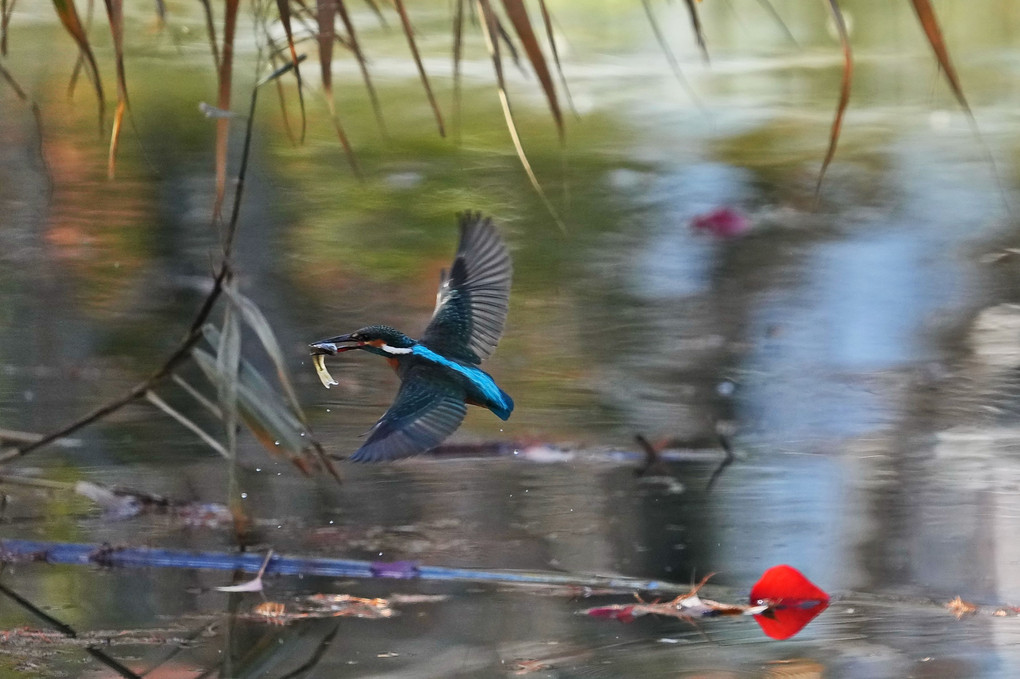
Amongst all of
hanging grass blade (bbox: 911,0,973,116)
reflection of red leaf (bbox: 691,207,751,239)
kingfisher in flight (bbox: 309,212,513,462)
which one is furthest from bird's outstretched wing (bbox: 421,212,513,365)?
reflection of red leaf (bbox: 691,207,751,239)

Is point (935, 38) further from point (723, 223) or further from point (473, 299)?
point (723, 223)

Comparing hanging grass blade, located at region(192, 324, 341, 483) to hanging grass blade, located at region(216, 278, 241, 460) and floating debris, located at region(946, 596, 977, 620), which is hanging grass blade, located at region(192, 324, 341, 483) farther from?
floating debris, located at region(946, 596, 977, 620)

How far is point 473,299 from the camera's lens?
2225 mm

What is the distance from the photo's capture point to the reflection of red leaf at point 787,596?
6.80 feet

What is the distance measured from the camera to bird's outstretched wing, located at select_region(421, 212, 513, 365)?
2172 mm

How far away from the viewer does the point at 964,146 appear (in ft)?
19.0

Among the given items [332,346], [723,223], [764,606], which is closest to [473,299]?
[332,346]

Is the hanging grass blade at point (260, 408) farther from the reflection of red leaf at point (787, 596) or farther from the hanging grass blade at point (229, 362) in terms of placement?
the reflection of red leaf at point (787, 596)

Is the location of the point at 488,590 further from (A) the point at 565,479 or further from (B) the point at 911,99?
(B) the point at 911,99

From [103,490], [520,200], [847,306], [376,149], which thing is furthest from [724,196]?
[103,490]

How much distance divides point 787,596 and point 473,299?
0.67 meters

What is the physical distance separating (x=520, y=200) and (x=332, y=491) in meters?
2.34

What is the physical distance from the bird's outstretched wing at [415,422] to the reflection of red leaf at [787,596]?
1.92 feet

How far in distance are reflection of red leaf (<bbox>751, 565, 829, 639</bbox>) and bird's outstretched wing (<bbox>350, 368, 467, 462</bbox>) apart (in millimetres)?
587
